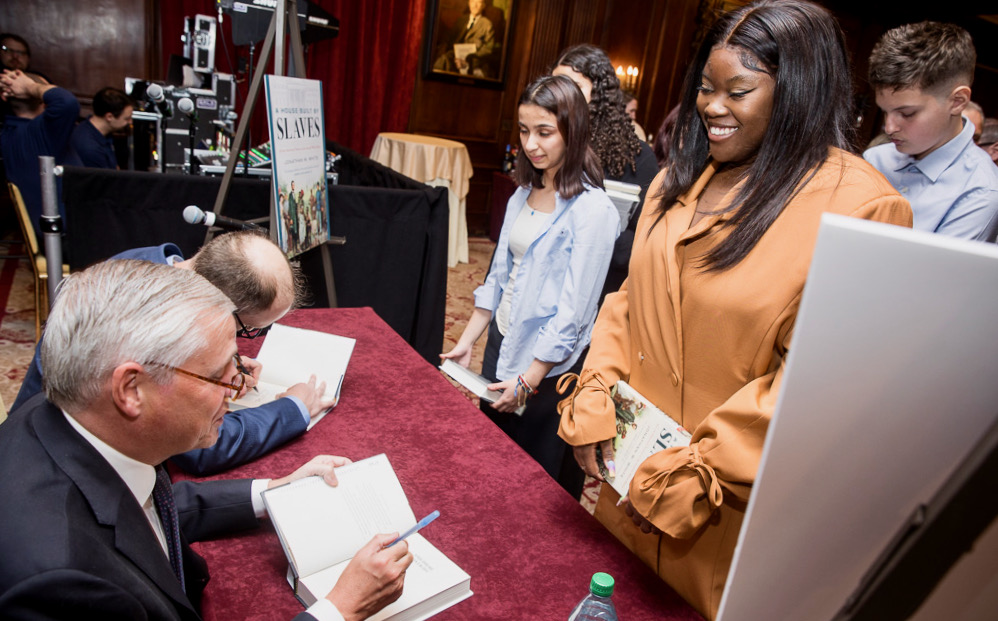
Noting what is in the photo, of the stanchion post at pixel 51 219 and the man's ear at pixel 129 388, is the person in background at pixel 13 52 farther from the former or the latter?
the man's ear at pixel 129 388

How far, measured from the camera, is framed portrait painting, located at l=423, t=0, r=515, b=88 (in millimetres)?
6547

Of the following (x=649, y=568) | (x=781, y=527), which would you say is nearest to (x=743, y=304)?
(x=649, y=568)

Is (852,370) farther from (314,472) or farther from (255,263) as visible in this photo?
(255,263)

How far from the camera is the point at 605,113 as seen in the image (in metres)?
2.82

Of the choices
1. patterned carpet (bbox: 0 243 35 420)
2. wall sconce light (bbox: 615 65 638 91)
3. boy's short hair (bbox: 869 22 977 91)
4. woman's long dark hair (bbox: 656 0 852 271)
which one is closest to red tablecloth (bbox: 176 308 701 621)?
woman's long dark hair (bbox: 656 0 852 271)

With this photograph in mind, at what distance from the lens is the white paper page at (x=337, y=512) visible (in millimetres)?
1038

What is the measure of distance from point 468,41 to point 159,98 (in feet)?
14.6

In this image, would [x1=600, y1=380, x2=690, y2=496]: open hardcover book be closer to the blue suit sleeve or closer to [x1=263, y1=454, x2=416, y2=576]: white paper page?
[x1=263, y1=454, x2=416, y2=576]: white paper page

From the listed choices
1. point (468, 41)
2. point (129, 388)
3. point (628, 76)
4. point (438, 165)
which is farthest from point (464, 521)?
point (628, 76)

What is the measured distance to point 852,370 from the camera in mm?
375

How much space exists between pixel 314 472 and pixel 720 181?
915 millimetres

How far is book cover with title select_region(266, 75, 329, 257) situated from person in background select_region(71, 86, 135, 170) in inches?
76.8

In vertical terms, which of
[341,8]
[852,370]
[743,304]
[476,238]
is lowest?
[476,238]

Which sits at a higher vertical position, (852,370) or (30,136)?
(852,370)
